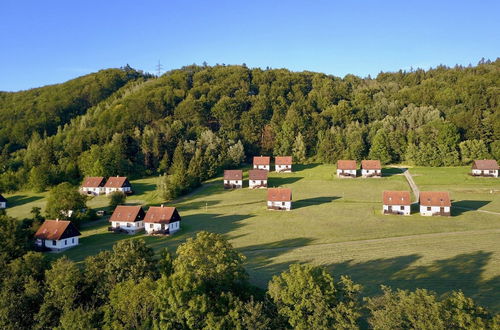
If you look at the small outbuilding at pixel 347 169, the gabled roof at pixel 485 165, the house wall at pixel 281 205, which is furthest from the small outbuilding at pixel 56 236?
the gabled roof at pixel 485 165

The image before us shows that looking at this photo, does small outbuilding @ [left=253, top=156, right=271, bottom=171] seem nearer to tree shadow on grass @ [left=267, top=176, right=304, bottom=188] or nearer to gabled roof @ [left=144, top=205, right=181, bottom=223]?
tree shadow on grass @ [left=267, top=176, right=304, bottom=188]

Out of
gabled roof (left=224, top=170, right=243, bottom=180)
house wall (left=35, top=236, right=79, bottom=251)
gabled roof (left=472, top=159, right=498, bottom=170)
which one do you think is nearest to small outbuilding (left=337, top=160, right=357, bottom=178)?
gabled roof (left=224, top=170, right=243, bottom=180)

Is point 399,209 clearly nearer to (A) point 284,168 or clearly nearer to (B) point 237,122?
(A) point 284,168

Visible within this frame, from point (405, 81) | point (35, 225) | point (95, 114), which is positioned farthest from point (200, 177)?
point (405, 81)

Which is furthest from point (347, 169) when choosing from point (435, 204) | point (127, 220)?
point (127, 220)

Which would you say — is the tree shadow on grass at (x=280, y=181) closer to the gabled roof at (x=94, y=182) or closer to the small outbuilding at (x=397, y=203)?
the small outbuilding at (x=397, y=203)

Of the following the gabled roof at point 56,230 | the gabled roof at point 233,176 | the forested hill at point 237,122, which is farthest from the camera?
the forested hill at point 237,122

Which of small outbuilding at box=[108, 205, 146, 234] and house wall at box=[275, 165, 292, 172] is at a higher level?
house wall at box=[275, 165, 292, 172]
